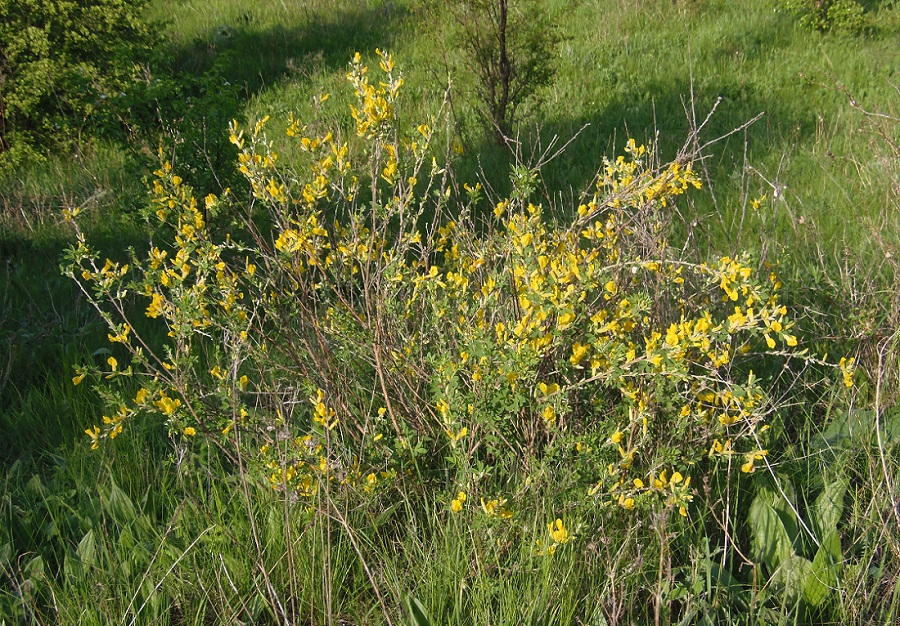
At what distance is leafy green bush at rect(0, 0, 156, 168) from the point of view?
19.5ft

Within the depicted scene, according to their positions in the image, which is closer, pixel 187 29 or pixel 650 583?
pixel 650 583

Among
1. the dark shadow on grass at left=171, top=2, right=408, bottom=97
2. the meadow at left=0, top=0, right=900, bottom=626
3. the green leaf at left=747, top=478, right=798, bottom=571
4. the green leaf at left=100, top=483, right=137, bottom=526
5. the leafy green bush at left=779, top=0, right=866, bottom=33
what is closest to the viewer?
the meadow at left=0, top=0, right=900, bottom=626

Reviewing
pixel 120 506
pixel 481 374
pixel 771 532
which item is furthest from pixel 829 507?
pixel 120 506

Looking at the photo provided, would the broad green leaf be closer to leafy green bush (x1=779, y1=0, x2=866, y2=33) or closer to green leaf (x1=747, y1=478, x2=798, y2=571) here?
green leaf (x1=747, y1=478, x2=798, y2=571)

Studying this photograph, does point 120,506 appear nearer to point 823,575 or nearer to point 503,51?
point 823,575

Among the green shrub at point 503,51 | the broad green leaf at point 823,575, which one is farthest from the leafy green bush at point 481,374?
the green shrub at point 503,51

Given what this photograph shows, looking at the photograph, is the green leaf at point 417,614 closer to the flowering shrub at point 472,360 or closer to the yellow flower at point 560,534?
the flowering shrub at point 472,360

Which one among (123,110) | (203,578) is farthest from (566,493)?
(123,110)

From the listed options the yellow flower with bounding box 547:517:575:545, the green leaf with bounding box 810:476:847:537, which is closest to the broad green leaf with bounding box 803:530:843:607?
the green leaf with bounding box 810:476:847:537

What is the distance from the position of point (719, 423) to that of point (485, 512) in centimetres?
73

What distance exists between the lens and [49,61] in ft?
19.6

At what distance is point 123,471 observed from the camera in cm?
259

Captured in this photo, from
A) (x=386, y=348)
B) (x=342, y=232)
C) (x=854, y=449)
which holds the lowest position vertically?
(x=854, y=449)

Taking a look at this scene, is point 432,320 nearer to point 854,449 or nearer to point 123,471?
point 123,471
